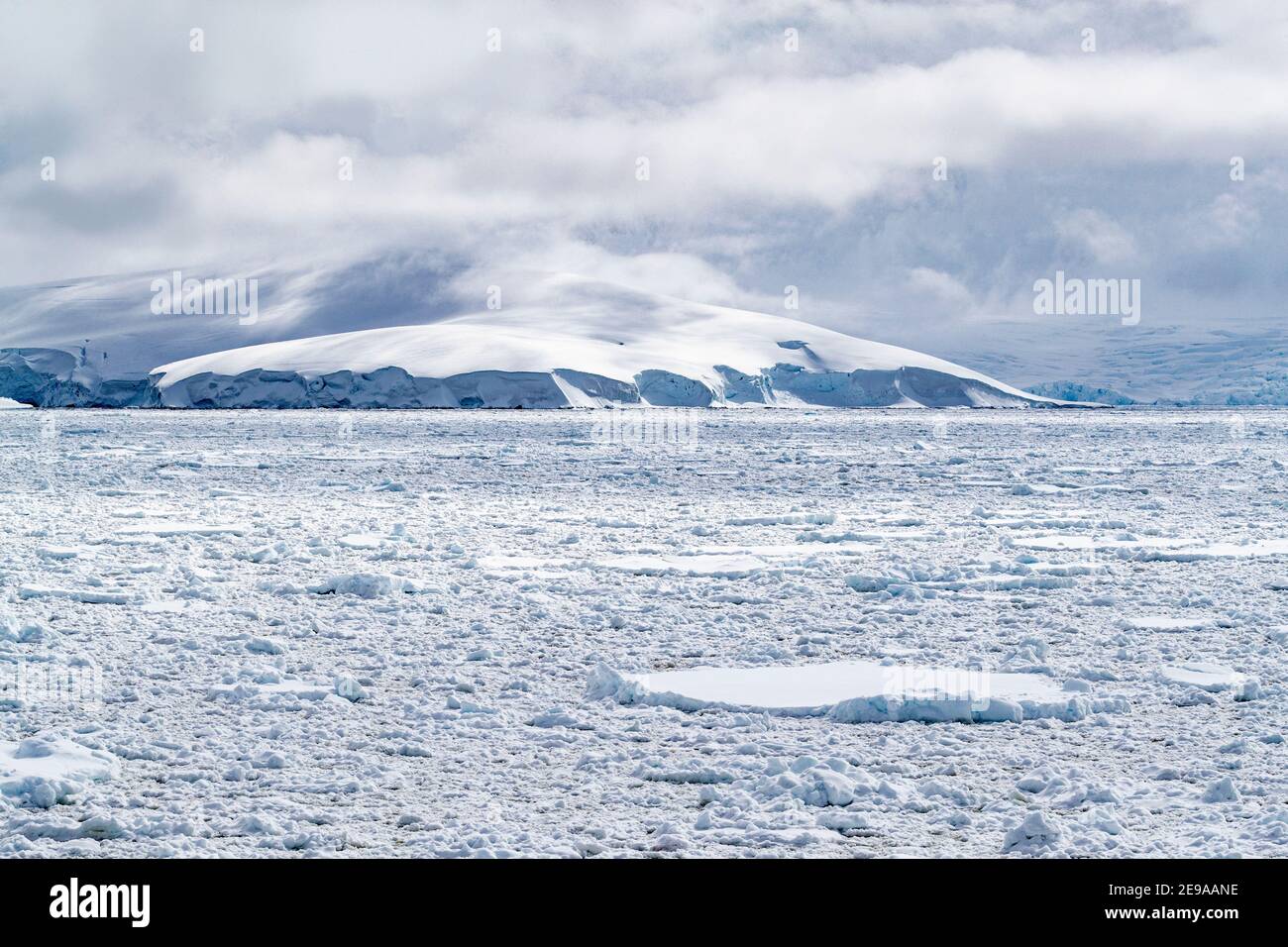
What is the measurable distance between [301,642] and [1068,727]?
134 inches

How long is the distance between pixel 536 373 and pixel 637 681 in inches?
2426

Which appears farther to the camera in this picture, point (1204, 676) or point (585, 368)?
point (585, 368)

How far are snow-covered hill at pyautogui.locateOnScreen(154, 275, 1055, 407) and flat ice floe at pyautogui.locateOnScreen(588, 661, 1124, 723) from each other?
2376 inches

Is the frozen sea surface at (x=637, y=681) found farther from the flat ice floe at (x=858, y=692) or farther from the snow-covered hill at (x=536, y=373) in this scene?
the snow-covered hill at (x=536, y=373)

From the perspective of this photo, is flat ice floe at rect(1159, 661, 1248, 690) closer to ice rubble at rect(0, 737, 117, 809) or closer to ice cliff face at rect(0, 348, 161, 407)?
ice rubble at rect(0, 737, 117, 809)

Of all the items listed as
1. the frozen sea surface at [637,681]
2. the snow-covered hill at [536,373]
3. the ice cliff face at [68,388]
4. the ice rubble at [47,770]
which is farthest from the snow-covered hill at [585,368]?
the ice rubble at [47,770]

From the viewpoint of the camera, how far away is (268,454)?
72.9 feet

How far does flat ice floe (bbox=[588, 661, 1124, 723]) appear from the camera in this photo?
4.51 m

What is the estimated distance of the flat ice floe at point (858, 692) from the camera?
4.51m

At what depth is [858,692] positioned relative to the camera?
4.83 meters

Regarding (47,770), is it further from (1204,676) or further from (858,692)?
(1204,676)

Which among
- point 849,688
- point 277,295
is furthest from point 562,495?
point 277,295

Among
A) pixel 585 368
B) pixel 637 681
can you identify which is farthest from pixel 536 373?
pixel 637 681
